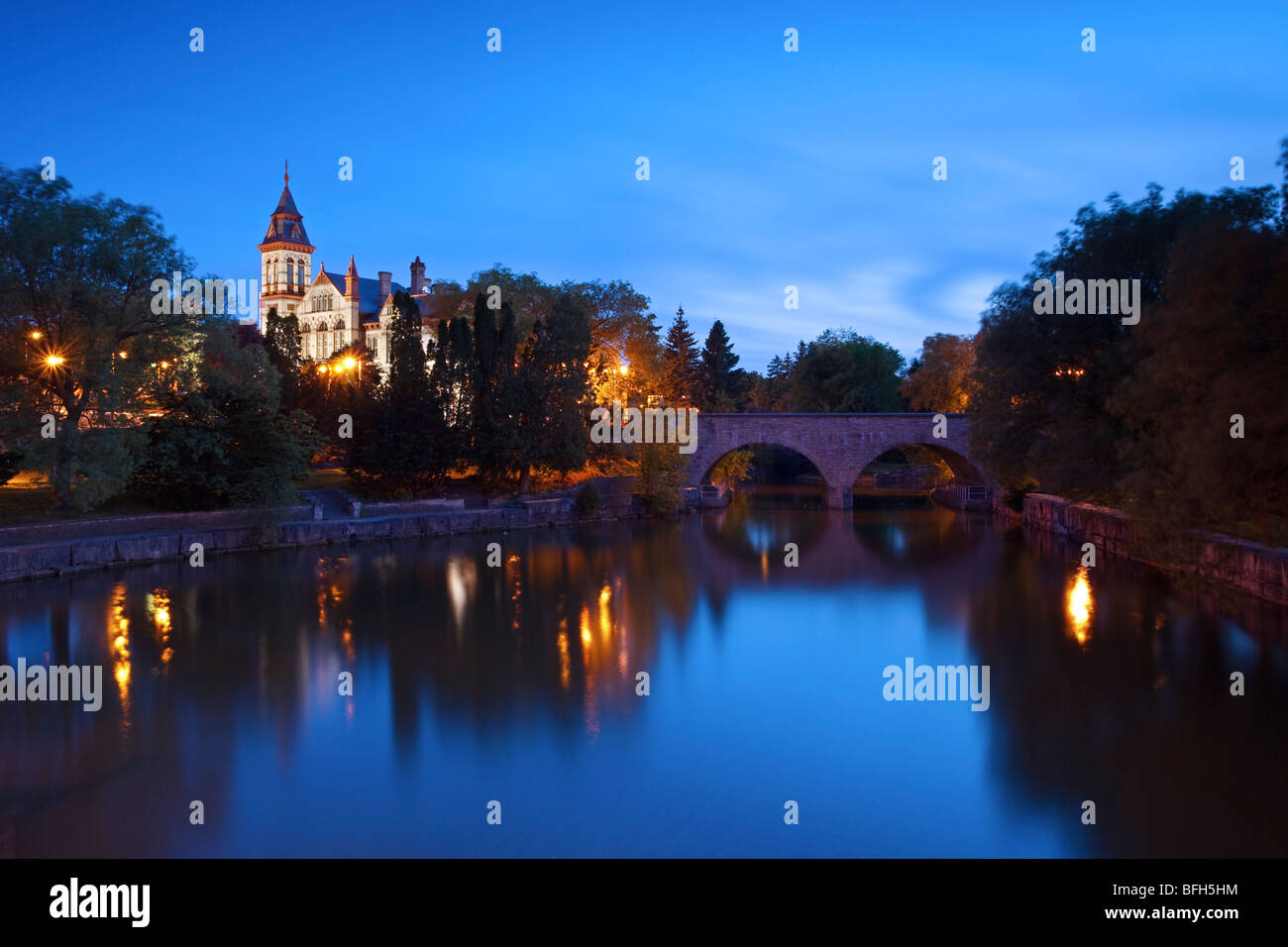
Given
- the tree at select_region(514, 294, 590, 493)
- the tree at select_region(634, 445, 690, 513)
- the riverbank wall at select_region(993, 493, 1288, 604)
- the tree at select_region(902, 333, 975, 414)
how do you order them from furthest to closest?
the tree at select_region(902, 333, 975, 414)
the tree at select_region(634, 445, 690, 513)
the tree at select_region(514, 294, 590, 493)
the riverbank wall at select_region(993, 493, 1288, 604)

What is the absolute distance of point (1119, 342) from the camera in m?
17.9

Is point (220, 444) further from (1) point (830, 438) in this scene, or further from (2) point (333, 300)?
(2) point (333, 300)

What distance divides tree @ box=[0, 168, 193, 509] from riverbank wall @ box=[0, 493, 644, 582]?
926mm

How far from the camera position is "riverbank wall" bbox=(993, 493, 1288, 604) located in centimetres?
1509

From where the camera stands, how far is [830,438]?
35.6m

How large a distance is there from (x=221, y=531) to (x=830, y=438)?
22.1 meters

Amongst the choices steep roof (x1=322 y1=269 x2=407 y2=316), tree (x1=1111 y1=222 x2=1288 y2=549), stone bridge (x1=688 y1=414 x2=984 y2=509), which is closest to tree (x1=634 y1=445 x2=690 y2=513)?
stone bridge (x1=688 y1=414 x2=984 y2=509)

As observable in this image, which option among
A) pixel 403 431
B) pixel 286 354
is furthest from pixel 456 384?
pixel 286 354

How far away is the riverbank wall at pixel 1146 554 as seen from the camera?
1509 cm

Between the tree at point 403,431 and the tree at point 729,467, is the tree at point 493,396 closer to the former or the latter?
the tree at point 403,431

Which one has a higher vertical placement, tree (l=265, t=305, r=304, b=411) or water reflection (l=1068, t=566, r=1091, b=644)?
tree (l=265, t=305, r=304, b=411)

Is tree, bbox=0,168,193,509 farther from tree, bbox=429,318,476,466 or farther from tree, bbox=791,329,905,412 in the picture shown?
tree, bbox=791,329,905,412
